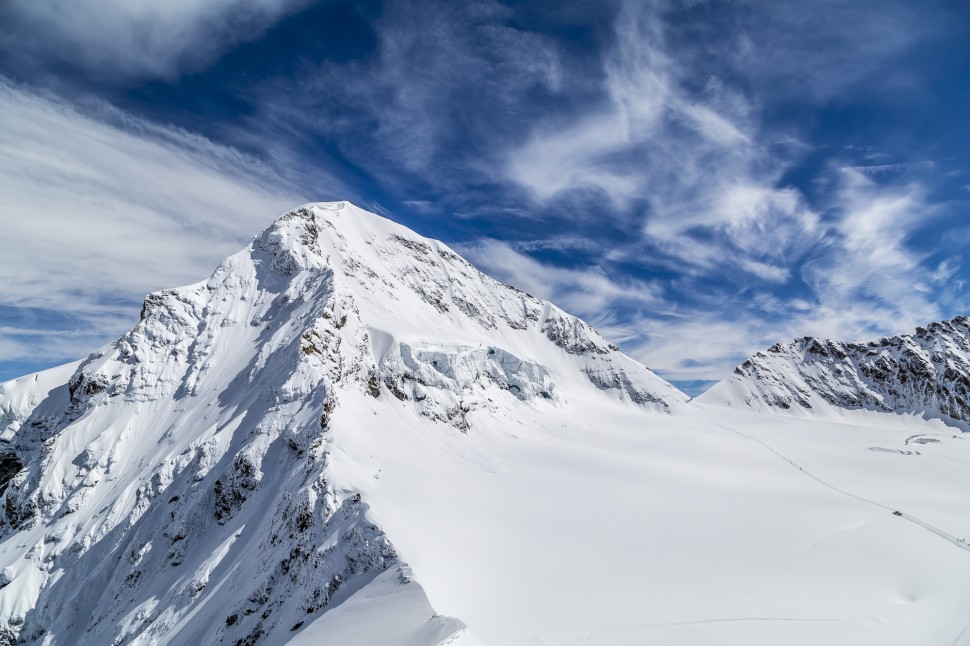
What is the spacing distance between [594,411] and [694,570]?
6423cm

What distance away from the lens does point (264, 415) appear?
3888 cm

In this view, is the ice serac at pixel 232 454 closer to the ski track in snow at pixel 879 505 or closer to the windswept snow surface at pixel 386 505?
the windswept snow surface at pixel 386 505

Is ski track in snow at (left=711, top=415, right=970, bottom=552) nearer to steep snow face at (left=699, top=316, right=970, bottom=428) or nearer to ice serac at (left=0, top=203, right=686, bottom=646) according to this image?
ice serac at (left=0, top=203, right=686, bottom=646)

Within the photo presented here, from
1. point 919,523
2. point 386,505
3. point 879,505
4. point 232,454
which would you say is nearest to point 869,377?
point 879,505

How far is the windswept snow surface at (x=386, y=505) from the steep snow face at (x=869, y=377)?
6042 cm

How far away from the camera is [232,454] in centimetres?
3769

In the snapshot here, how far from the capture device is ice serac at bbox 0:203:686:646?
2461 cm

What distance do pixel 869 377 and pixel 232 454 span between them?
173889 millimetres

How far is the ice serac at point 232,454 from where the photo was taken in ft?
80.7

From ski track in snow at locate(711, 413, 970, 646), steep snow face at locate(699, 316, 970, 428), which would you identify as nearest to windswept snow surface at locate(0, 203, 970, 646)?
ski track in snow at locate(711, 413, 970, 646)

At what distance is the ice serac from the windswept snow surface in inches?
8.4

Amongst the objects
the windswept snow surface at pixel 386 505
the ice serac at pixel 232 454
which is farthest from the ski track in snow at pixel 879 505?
the ice serac at pixel 232 454

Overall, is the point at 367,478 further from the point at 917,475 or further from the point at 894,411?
the point at 894,411

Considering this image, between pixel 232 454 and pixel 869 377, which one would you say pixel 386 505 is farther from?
pixel 869 377
